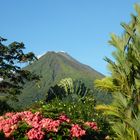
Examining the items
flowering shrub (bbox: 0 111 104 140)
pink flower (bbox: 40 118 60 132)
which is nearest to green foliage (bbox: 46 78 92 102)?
flowering shrub (bbox: 0 111 104 140)

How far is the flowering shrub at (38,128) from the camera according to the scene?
41.1 ft

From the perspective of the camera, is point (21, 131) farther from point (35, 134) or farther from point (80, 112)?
point (80, 112)

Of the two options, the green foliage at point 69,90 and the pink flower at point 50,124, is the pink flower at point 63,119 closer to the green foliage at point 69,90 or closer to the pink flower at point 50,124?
the pink flower at point 50,124

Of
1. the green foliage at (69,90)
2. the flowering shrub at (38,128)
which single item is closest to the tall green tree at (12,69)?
the green foliage at (69,90)

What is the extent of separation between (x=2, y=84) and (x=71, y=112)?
17.8 metres

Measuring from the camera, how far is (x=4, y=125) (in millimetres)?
13188

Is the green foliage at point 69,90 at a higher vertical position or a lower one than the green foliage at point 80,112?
higher

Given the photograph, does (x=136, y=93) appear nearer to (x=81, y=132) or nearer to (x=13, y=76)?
(x=81, y=132)

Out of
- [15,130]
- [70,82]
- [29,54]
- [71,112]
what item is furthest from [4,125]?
[29,54]

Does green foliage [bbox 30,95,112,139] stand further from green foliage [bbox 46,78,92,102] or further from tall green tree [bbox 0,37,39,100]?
tall green tree [bbox 0,37,39,100]

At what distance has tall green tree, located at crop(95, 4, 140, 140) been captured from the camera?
731 centimetres

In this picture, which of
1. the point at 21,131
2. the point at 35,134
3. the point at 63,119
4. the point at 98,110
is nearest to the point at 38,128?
the point at 35,134

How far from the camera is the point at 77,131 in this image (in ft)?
42.0

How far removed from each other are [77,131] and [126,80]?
518 cm
